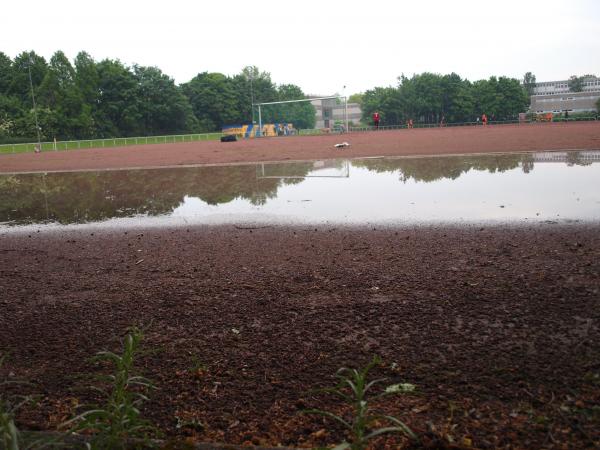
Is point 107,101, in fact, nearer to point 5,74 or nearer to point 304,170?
point 5,74

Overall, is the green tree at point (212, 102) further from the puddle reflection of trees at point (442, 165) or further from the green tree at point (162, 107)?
the puddle reflection of trees at point (442, 165)

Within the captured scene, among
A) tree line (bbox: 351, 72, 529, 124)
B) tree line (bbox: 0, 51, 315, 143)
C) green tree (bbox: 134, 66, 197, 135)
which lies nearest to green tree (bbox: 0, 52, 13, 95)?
tree line (bbox: 0, 51, 315, 143)

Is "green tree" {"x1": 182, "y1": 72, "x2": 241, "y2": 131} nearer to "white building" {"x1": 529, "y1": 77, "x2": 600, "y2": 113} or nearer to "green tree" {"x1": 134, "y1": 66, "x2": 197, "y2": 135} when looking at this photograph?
"green tree" {"x1": 134, "y1": 66, "x2": 197, "y2": 135}

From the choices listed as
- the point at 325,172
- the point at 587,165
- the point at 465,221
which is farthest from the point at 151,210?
the point at 587,165

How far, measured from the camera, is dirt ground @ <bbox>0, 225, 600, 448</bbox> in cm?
279

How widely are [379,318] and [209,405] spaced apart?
166 cm

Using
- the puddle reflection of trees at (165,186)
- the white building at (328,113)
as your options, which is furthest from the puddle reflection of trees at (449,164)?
the white building at (328,113)

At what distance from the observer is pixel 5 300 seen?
4992mm

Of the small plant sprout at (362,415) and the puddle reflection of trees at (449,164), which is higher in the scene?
the puddle reflection of trees at (449,164)

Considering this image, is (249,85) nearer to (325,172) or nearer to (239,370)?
(325,172)

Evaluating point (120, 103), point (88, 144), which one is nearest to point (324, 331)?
Answer: point (88, 144)

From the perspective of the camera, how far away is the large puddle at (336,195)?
9141mm

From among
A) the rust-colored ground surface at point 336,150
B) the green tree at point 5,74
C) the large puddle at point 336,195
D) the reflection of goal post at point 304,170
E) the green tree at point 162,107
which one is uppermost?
the green tree at point 5,74

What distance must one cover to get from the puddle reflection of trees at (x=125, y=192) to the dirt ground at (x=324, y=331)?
440 centimetres
